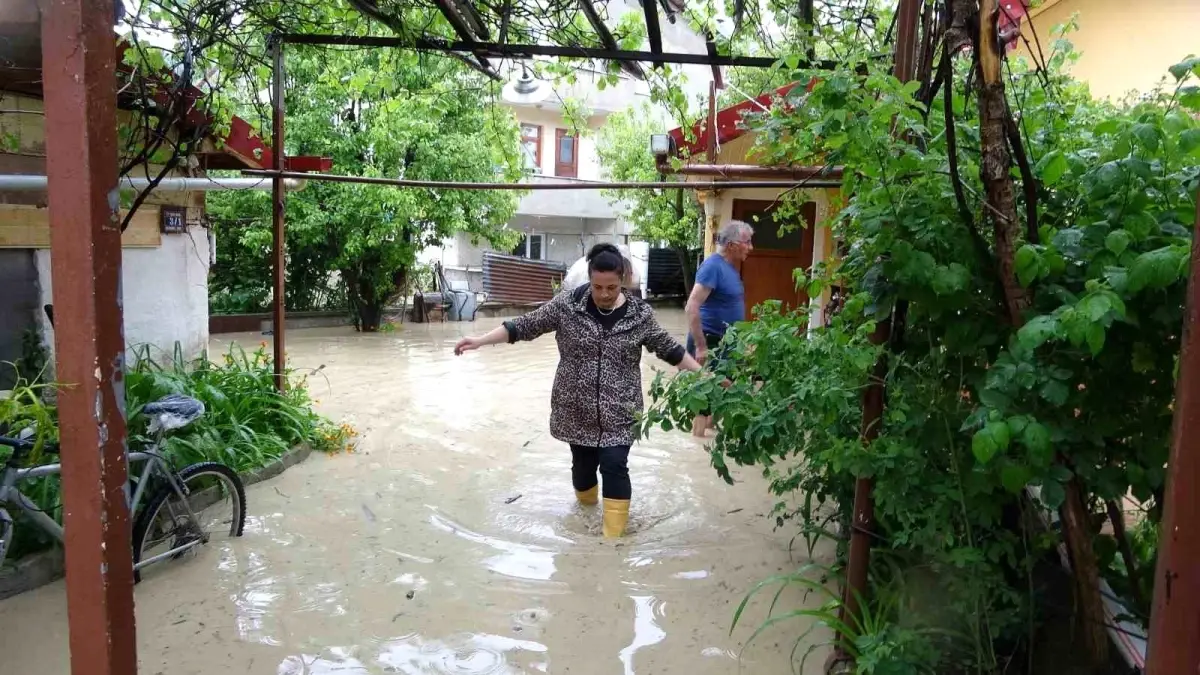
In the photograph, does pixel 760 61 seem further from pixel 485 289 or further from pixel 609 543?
pixel 485 289


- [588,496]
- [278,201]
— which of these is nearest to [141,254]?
[278,201]

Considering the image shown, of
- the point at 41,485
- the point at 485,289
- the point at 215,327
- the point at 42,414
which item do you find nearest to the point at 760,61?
the point at 42,414

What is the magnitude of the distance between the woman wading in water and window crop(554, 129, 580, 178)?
21911 mm

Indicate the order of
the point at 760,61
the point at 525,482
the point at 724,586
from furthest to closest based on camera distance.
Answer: the point at 525,482, the point at 760,61, the point at 724,586

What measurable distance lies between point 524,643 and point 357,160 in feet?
39.3

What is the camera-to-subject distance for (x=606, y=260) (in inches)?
187

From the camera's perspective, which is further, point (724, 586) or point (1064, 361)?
point (724, 586)

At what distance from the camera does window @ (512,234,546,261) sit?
87.9 ft

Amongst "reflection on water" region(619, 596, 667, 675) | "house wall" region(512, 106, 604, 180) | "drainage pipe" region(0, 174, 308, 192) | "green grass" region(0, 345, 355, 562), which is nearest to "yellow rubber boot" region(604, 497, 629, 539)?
"reflection on water" region(619, 596, 667, 675)

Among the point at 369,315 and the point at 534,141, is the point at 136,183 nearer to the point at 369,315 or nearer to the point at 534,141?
the point at 369,315

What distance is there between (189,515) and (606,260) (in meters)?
2.56

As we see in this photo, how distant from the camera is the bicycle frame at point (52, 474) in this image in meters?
3.67

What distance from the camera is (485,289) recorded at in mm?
20328

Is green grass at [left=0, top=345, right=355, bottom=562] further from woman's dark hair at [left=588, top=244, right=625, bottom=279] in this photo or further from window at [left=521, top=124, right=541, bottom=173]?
window at [left=521, top=124, right=541, bottom=173]
